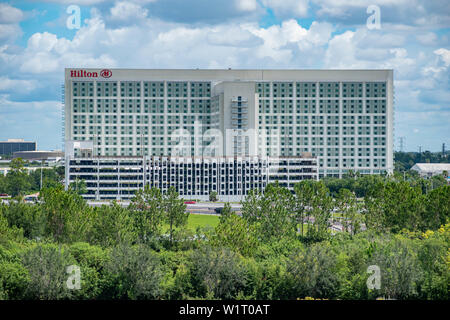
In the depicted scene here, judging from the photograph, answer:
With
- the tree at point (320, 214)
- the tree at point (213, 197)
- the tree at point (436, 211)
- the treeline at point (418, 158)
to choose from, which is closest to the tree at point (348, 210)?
the tree at point (320, 214)

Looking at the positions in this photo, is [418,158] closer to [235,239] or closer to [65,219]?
[65,219]

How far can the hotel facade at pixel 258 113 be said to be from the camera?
9625cm

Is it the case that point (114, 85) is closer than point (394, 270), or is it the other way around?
point (394, 270)

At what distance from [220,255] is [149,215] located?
13476 millimetres

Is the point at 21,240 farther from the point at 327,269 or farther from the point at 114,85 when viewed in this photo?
the point at 114,85

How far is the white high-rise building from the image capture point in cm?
9625

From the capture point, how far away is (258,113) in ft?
312

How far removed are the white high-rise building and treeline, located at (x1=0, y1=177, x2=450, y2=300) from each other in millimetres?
56790

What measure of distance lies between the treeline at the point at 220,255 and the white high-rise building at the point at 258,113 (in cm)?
5679

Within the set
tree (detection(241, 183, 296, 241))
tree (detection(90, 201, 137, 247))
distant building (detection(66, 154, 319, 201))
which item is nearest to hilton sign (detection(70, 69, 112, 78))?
distant building (detection(66, 154, 319, 201))

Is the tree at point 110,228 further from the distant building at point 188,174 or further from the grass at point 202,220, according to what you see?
the distant building at point 188,174

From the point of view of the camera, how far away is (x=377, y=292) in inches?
973
